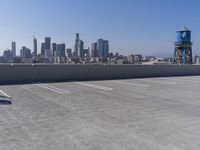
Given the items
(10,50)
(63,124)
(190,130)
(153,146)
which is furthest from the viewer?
(10,50)

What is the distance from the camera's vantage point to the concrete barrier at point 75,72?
1457 centimetres

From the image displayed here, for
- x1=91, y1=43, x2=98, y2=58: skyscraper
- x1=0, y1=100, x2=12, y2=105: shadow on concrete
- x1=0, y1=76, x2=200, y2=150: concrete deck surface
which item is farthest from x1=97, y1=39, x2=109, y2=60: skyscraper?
x1=0, y1=76, x2=200, y2=150: concrete deck surface

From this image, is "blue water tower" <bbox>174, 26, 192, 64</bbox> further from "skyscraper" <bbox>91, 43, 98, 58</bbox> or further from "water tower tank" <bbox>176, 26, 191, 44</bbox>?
"skyscraper" <bbox>91, 43, 98, 58</bbox>

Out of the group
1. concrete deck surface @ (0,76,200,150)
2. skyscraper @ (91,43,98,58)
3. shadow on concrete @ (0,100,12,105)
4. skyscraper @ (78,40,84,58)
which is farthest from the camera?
skyscraper @ (78,40,84,58)

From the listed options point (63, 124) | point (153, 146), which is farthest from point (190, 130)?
point (63, 124)

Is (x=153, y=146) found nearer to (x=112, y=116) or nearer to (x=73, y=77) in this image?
(x=112, y=116)

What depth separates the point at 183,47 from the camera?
2914cm

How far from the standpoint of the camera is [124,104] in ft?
24.9

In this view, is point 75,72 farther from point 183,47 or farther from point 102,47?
point 102,47

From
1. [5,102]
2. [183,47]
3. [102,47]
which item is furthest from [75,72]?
[102,47]

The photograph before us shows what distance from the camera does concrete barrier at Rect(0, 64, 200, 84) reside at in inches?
574

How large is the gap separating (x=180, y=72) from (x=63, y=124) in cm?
1838

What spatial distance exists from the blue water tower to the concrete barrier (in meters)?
8.45

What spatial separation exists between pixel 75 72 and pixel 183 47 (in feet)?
58.1
